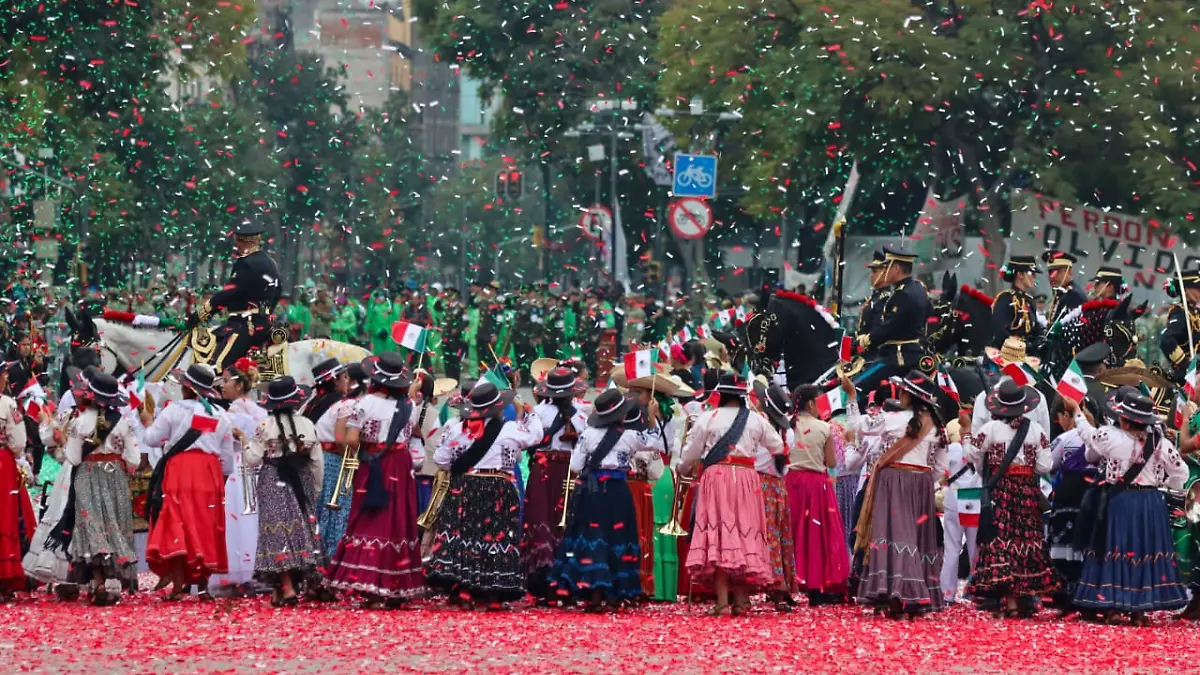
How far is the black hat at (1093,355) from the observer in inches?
711

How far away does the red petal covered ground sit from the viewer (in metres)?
12.8

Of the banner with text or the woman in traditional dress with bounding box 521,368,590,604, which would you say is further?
the banner with text

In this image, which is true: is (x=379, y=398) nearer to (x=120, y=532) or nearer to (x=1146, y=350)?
(x=120, y=532)

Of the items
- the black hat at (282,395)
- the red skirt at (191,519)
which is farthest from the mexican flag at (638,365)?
the red skirt at (191,519)

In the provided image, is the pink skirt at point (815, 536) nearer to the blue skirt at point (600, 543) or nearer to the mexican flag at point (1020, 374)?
the blue skirt at point (600, 543)

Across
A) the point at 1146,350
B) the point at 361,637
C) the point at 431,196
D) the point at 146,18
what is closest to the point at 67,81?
the point at 146,18

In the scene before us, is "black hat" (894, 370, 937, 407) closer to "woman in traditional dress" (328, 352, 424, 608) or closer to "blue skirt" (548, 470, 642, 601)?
"blue skirt" (548, 470, 642, 601)

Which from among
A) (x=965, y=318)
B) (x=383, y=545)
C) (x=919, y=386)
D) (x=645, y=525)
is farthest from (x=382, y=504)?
(x=965, y=318)

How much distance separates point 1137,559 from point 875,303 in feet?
12.4

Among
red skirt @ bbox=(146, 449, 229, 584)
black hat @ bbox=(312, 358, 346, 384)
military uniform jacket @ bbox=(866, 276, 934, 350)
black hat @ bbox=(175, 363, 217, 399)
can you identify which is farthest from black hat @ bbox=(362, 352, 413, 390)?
military uniform jacket @ bbox=(866, 276, 934, 350)

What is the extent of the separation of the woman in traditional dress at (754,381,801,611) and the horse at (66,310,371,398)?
402 cm

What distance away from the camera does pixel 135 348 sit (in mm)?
19062

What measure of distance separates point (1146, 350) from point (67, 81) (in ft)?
55.3

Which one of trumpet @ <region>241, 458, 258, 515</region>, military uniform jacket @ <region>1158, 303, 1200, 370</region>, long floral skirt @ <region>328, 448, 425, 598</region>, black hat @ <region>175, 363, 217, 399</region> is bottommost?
long floral skirt @ <region>328, 448, 425, 598</region>
